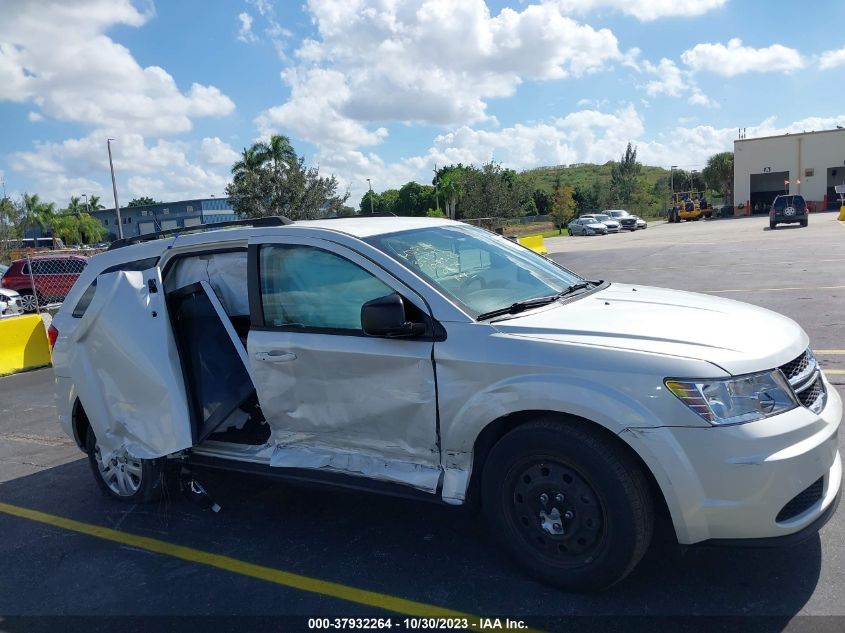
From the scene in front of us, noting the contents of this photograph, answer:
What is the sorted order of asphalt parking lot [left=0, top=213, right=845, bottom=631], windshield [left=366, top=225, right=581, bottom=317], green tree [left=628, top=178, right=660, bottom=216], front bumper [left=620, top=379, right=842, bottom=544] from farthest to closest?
1. green tree [left=628, top=178, right=660, bottom=216]
2. windshield [left=366, top=225, right=581, bottom=317]
3. asphalt parking lot [left=0, top=213, right=845, bottom=631]
4. front bumper [left=620, top=379, right=842, bottom=544]

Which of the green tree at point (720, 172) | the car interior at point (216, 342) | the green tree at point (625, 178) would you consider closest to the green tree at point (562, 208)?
the green tree at point (625, 178)

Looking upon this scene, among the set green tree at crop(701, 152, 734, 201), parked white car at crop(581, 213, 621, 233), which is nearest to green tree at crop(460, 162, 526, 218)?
parked white car at crop(581, 213, 621, 233)

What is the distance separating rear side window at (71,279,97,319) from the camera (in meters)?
4.86

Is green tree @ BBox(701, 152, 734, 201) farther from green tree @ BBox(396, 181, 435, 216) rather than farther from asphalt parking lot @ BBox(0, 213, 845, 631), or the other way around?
asphalt parking lot @ BBox(0, 213, 845, 631)

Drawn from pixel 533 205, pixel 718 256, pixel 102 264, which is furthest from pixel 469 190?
pixel 102 264

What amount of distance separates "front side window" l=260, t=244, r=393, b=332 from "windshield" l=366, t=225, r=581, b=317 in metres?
0.22

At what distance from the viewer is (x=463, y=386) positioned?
334 centimetres

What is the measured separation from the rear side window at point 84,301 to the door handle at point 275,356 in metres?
A: 1.69

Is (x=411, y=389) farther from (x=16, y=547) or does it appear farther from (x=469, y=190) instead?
(x=469, y=190)

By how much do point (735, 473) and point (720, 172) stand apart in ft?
305

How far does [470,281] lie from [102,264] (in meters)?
2.78

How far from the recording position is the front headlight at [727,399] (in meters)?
2.85

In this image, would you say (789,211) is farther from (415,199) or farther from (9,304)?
(415,199)

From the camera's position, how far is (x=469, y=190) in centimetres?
5253
